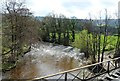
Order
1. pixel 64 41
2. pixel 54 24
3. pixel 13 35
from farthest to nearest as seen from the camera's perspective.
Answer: pixel 54 24
pixel 64 41
pixel 13 35

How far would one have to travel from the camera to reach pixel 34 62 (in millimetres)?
17922

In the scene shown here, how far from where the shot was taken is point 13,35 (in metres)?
14.5

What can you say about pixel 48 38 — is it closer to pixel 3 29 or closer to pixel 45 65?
pixel 45 65

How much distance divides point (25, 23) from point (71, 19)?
1547 centimetres

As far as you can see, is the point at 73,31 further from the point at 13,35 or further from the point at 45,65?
the point at 13,35

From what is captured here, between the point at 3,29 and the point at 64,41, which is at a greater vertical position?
the point at 3,29

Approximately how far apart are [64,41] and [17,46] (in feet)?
46.3

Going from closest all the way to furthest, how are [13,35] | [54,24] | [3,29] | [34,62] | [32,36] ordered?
[3,29]
[13,35]
[32,36]
[34,62]
[54,24]

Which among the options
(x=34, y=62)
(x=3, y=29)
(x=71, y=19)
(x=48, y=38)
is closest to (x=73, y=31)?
(x=71, y=19)

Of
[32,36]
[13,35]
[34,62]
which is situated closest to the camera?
[13,35]

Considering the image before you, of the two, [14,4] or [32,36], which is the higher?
[14,4]

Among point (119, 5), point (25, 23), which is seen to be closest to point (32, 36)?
point (25, 23)

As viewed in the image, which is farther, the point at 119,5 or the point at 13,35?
the point at 119,5

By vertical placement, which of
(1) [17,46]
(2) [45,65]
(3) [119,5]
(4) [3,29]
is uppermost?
(3) [119,5]
